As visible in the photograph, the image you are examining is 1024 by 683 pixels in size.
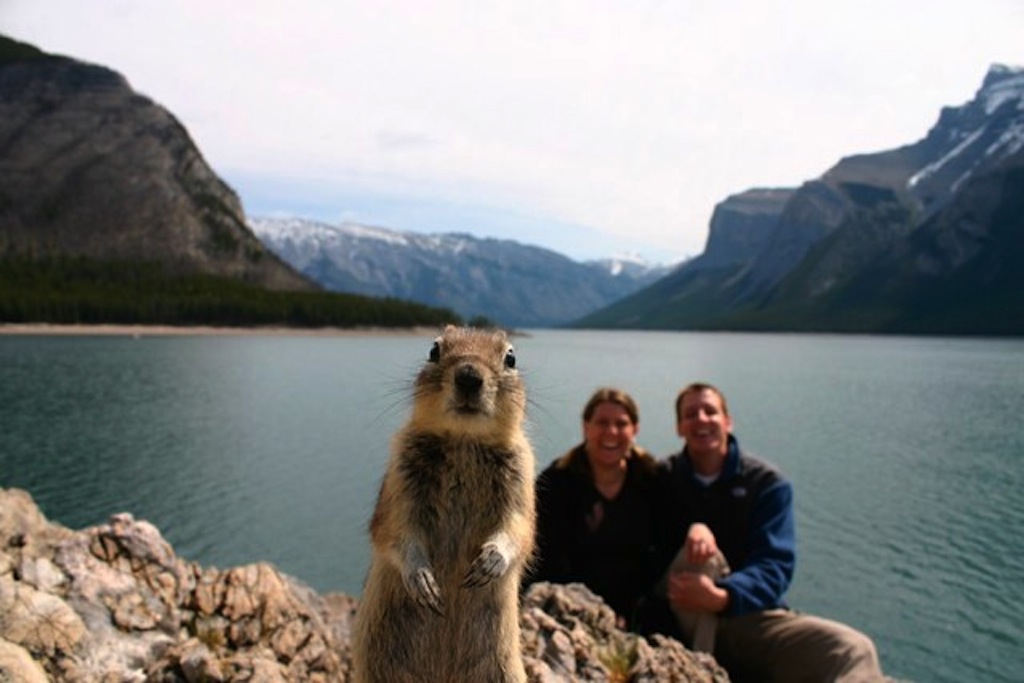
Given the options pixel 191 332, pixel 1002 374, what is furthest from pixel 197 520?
pixel 191 332

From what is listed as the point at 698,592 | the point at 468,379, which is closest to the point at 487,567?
the point at 468,379

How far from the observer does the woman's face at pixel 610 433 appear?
9930 millimetres

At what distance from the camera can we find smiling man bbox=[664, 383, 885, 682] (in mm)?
9625

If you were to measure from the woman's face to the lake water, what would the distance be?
48.5 inches

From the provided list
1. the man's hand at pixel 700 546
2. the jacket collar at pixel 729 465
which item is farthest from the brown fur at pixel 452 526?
the jacket collar at pixel 729 465

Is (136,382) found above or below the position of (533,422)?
below

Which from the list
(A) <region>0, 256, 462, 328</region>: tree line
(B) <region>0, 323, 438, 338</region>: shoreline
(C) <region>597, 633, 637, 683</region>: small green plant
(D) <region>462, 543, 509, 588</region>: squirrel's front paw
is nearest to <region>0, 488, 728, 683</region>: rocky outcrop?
(C) <region>597, 633, 637, 683</region>: small green plant

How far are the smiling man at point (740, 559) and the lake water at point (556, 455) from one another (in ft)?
9.15

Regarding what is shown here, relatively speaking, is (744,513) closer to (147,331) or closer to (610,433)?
(610,433)

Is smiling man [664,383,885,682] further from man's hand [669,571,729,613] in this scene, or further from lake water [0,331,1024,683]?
lake water [0,331,1024,683]

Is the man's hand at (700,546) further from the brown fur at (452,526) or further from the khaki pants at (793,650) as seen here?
the brown fur at (452,526)

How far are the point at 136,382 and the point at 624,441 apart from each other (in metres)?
78.0

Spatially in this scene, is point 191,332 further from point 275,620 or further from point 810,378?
point 275,620

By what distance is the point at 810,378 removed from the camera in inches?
4040
